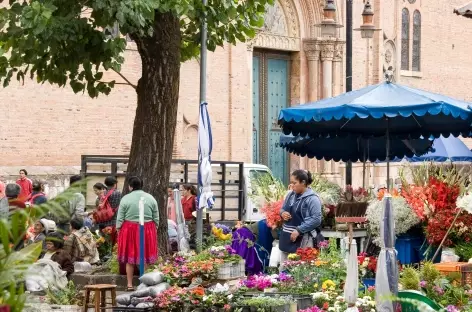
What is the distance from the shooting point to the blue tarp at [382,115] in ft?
46.8

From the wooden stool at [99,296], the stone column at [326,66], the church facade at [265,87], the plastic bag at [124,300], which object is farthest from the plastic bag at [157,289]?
the stone column at [326,66]

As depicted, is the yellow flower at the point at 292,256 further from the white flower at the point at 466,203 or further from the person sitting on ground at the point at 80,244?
the person sitting on ground at the point at 80,244

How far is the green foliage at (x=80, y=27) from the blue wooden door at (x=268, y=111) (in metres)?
16.5

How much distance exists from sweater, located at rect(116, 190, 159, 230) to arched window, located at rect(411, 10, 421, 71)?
2566 cm

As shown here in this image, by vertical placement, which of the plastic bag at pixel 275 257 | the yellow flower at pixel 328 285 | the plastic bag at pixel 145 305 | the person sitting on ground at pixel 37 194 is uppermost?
the person sitting on ground at pixel 37 194

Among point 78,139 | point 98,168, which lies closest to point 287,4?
point 78,139

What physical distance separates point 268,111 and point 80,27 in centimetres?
1916

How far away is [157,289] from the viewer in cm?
1334

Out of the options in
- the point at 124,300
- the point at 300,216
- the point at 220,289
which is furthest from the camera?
the point at 300,216

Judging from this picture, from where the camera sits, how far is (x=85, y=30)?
15469 millimetres

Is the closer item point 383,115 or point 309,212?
point 383,115

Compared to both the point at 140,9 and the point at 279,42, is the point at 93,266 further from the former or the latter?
the point at 279,42

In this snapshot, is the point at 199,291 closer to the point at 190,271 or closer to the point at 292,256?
the point at 190,271

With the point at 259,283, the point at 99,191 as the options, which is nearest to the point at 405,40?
the point at 99,191
